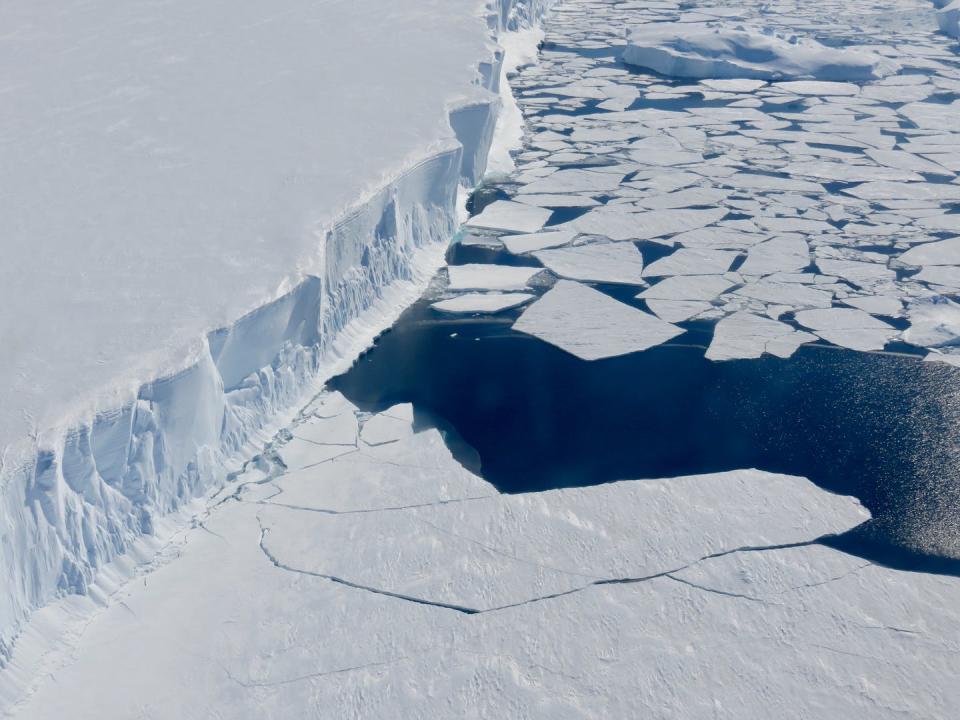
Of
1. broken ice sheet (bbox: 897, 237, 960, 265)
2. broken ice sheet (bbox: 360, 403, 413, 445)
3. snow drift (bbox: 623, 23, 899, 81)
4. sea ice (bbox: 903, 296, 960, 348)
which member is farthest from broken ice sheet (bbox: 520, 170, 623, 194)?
snow drift (bbox: 623, 23, 899, 81)

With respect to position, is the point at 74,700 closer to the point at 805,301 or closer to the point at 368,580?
the point at 368,580

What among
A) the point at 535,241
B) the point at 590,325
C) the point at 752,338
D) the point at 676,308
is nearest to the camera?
the point at 752,338

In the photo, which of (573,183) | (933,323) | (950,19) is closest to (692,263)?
(933,323)

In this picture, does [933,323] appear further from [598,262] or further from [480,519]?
[480,519]

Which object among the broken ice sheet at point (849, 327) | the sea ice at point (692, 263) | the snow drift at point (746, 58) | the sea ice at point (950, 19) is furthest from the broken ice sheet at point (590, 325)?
the sea ice at point (950, 19)

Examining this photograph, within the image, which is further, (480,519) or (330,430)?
(330,430)

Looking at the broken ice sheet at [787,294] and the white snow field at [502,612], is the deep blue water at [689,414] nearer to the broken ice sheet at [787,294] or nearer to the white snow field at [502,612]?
the white snow field at [502,612]
